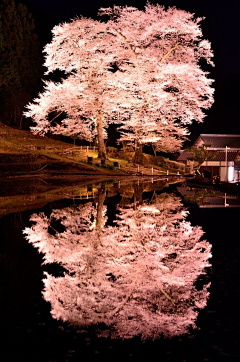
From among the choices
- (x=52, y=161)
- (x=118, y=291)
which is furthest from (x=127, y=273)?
(x=52, y=161)

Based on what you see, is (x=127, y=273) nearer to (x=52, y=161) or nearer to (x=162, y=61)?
(x=52, y=161)

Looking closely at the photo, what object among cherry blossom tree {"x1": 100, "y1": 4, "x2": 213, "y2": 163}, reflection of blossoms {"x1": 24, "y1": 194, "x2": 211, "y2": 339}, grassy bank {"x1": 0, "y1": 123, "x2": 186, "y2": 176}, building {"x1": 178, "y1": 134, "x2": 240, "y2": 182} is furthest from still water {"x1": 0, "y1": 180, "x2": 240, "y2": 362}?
building {"x1": 178, "y1": 134, "x2": 240, "y2": 182}

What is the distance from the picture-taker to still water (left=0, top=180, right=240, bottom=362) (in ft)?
15.8

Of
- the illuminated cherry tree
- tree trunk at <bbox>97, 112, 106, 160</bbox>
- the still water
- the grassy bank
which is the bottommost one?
the still water

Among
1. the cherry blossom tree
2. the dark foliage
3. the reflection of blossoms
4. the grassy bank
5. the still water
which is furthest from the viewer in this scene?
the dark foliage


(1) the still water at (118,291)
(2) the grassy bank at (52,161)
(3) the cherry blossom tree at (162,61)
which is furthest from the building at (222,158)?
(1) the still water at (118,291)

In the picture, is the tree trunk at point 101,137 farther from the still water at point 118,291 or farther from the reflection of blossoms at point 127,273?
the still water at point 118,291

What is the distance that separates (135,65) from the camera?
42.0 metres

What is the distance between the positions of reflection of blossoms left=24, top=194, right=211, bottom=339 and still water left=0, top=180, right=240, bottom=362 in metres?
0.01

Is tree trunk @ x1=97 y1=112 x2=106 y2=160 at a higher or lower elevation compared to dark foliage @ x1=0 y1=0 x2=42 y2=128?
lower

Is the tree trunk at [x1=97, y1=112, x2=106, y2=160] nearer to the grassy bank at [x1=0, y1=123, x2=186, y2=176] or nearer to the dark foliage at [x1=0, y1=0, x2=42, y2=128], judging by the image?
the grassy bank at [x1=0, y1=123, x2=186, y2=176]

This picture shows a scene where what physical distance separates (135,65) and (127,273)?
36.0 m

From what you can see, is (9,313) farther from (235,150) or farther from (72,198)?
(235,150)

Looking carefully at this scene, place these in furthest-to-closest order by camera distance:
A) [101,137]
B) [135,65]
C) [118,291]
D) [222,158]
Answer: [222,158]
[101,137]
[135,65]
[118,291]
